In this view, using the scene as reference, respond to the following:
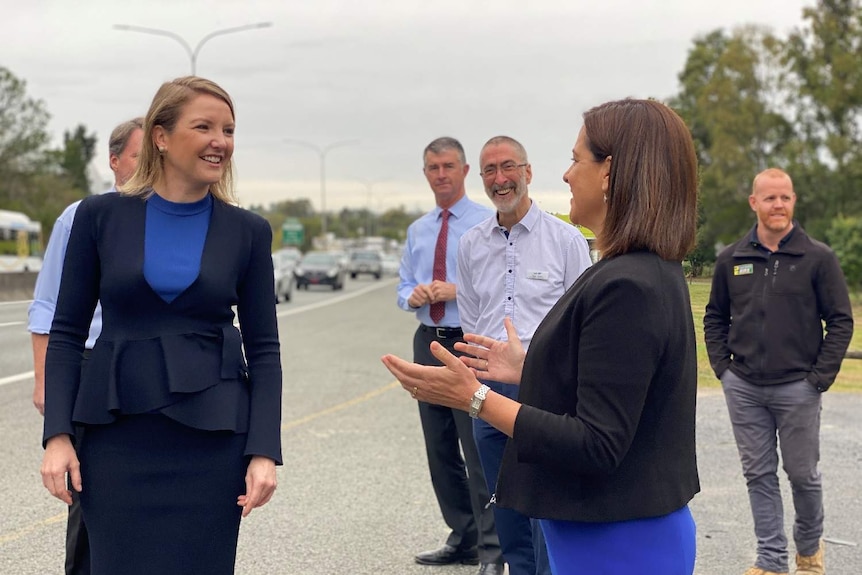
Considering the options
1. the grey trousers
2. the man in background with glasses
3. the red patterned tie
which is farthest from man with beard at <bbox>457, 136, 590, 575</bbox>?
the grey trousers

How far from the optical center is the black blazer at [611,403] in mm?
2318

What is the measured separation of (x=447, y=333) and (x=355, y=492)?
2037 millimetres

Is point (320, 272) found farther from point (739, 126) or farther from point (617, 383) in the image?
point (617, 383)

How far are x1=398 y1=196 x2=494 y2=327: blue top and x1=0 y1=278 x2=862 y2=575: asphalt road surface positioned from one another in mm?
1406

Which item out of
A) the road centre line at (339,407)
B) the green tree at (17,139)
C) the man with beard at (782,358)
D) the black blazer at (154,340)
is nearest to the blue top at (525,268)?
the man with beard at (782,358)

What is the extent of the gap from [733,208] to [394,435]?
44186 mm

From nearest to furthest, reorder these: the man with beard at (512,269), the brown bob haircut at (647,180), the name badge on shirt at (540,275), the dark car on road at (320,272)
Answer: the brown bob haircut at (647,180), the man with beard at (512,269), the name badge on shirt at (540,275), the dark car on road at (320,272)

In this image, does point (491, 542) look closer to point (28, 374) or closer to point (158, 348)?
point (158, 348)

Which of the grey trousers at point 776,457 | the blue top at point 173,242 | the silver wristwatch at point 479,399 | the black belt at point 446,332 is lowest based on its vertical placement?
the grey trousers at point 776,457

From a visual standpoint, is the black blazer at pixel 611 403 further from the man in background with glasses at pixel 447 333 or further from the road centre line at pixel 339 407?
the road centre line at pixel 339 407

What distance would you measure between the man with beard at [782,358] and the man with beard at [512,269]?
3.93ft

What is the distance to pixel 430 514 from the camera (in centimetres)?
677

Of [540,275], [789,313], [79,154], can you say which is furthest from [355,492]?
[79,154]

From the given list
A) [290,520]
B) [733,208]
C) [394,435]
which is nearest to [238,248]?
[290,520]
